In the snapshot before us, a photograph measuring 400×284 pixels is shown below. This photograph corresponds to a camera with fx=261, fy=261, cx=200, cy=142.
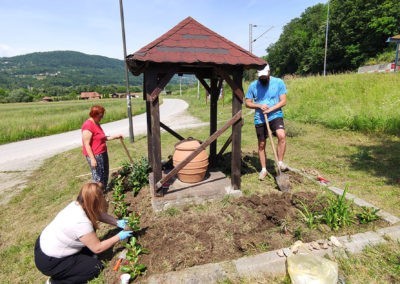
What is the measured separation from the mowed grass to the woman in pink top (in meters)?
1.13

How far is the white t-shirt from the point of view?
2840mm

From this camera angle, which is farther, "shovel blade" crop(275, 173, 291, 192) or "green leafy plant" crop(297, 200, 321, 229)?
"shovel blade" crop(275, 173, 291, 192)

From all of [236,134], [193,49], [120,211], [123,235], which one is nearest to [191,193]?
[120,211]

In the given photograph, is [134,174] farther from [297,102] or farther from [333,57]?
[333,57]

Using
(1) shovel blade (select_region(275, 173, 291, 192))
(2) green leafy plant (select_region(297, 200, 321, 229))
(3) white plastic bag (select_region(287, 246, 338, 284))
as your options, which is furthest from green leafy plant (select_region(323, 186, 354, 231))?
(1) shovel blade (select_region(275, 173, 291, 192))

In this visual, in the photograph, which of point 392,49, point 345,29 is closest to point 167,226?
point 392,49

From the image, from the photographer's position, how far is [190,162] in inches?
183

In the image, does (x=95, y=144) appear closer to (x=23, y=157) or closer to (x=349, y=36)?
(x=23, y=157)

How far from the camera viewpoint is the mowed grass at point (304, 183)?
297 cm

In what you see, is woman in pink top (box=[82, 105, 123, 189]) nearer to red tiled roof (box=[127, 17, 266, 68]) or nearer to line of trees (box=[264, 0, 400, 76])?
red tiled roof (box=[127, 17, 266, 68])

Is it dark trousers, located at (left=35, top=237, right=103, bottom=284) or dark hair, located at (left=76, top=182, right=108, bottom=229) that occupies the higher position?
dark hair, located at (left=76, top=182, right=108, bottom=229)

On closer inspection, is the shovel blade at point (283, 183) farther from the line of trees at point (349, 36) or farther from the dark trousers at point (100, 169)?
the line of trees at point (349, 36)

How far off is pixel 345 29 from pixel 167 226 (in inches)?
2095

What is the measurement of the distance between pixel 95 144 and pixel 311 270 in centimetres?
394
